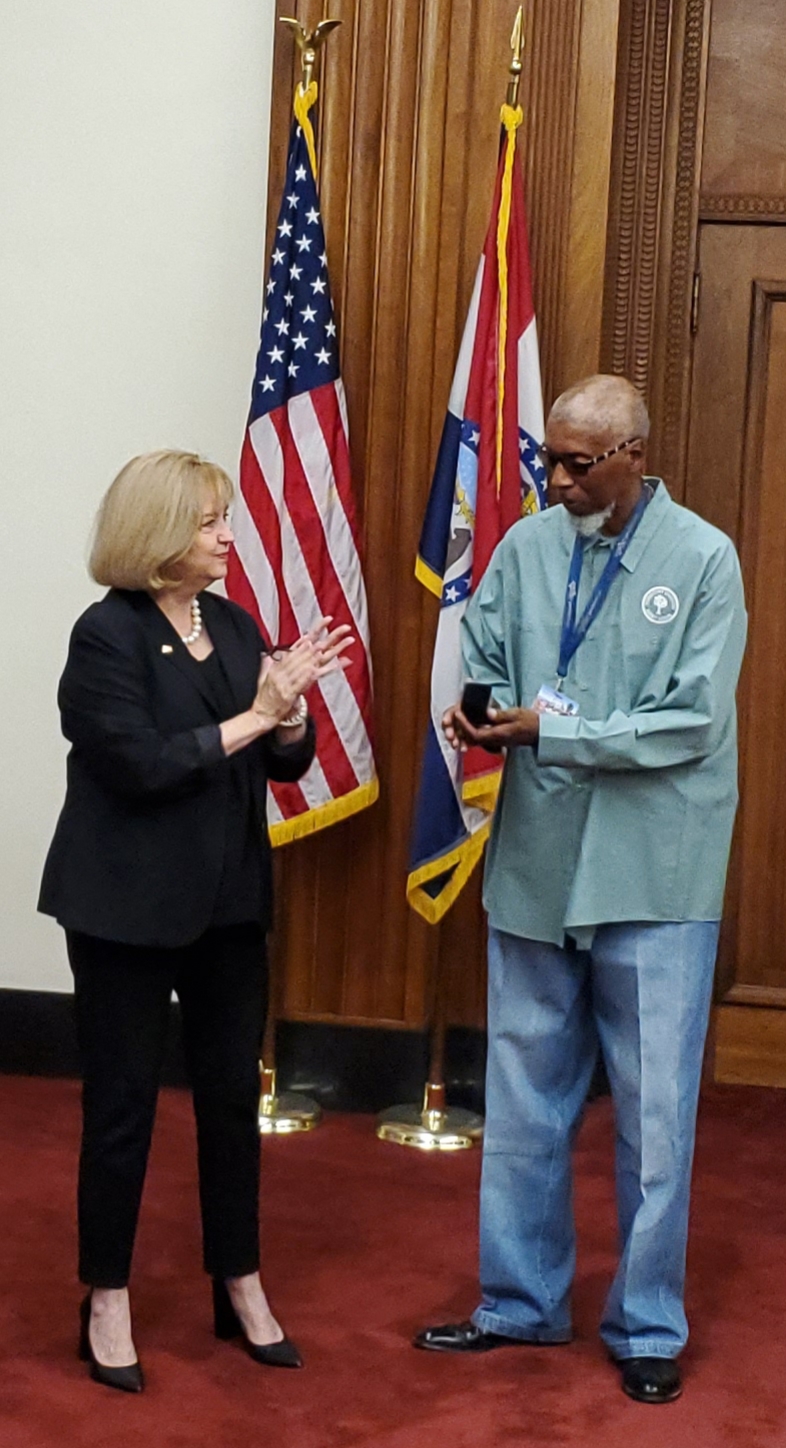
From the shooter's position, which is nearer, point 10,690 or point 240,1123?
point 240,1123

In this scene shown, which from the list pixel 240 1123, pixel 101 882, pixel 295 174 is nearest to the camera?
pixel 101 882

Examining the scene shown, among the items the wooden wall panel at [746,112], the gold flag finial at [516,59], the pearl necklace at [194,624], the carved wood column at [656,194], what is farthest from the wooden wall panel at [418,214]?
the pearl necklace at [194,624]

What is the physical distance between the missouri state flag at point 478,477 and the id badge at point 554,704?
141 cm

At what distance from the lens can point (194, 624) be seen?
3.13 m

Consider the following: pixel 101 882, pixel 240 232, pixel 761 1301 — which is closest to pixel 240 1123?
pixel 101 882

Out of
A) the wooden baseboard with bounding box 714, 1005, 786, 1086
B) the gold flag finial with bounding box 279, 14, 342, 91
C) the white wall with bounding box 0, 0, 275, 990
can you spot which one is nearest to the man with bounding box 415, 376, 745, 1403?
the gold flag finial with bounding box 279, 14, 342, 91

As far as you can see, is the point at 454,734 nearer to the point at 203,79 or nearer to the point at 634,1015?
the point at 634,1015

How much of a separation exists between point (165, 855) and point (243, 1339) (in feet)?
3.05

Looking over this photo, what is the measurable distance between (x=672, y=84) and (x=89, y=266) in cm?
167

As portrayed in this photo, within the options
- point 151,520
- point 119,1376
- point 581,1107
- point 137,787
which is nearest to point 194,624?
point 151,520

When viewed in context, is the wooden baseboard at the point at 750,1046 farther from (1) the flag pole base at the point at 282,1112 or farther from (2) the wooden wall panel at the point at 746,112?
(2) the wooden wall panel at the point at 746,112

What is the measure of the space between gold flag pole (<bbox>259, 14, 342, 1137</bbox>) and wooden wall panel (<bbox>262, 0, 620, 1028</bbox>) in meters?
0.16

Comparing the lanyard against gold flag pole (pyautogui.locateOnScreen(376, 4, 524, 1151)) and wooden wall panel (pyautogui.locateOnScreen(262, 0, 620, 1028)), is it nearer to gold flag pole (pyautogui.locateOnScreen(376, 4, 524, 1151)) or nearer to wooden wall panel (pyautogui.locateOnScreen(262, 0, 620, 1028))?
wooden wall panel (pyautogui.locateOnScreen(262, 0, 620, 1028))

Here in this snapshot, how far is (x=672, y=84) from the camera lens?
501 centimetres
